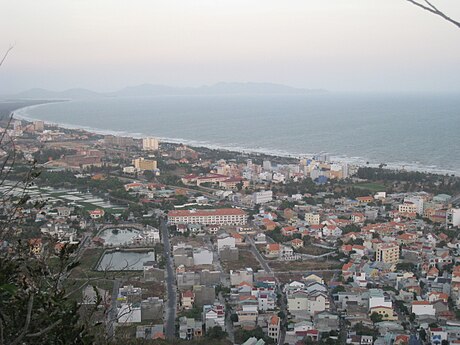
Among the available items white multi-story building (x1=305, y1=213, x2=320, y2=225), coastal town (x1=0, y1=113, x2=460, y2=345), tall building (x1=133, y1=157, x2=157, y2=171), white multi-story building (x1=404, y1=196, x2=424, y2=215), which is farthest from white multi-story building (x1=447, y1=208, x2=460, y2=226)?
tall building (x1=133, y1=157, x2=157, y2=171)

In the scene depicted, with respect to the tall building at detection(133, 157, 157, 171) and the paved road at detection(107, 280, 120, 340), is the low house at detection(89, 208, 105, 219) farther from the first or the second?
the tall building at detection(133, 157, 157, 171)

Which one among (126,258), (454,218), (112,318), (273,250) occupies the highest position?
(112,318)

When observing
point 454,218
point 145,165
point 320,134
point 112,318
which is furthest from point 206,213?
point 320,134

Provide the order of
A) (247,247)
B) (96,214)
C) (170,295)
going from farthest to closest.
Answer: (96,214), (247,247), (170,295)

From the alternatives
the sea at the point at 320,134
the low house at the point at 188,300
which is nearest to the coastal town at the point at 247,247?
the low house at the point at 188,300

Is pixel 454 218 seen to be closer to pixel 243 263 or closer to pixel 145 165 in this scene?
pixel 243 263

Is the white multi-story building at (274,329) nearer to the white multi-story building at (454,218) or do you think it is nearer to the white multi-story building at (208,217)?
the white multi-story building at (208,217)
